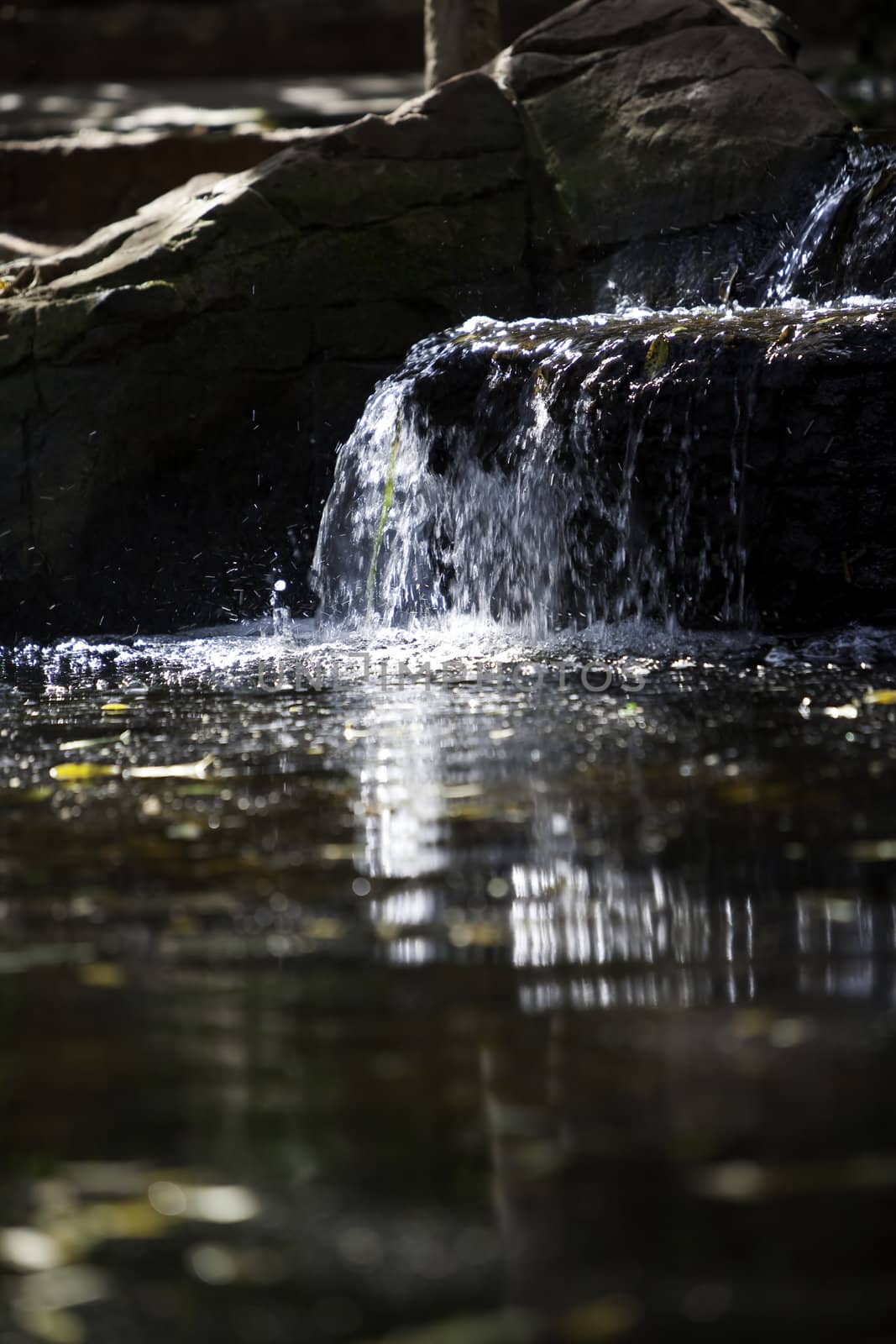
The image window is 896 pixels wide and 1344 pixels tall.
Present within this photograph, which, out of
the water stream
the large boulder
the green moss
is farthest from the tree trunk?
the water stream

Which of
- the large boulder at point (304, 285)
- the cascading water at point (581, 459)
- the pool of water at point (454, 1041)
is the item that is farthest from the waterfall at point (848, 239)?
the pool of water at point (454, 1041)

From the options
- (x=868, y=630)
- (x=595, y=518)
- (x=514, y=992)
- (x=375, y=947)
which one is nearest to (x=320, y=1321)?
(x=514, y=992)

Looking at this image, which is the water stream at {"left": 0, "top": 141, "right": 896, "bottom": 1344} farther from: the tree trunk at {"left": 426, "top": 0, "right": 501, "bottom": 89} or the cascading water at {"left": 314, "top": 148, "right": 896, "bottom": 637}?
the tree trunk at {"left": 426, "top": 0, "right": 501, "bottom": 89}

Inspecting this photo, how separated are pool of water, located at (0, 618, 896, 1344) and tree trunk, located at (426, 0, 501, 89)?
7.93 m

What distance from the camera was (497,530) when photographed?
7.50 meters

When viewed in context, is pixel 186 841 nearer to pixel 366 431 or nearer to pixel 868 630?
pixel 868 630

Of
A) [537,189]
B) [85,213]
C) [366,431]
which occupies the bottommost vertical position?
[366,431]

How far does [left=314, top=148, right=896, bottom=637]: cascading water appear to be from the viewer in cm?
671

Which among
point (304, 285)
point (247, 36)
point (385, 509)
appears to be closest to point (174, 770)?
point (385, 509)

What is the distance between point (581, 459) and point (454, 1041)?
17.2 ft

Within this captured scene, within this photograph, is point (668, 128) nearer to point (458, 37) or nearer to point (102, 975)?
point (458, 37)

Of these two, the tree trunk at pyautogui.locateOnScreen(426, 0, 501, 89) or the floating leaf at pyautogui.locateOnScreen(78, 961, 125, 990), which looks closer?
the floating leaf at pyautogui.locateOnScreen(78, 961, 125, 990)

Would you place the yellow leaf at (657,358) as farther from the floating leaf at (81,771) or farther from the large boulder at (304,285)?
the floating leaf at (81,771)

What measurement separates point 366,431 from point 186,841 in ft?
17.1
